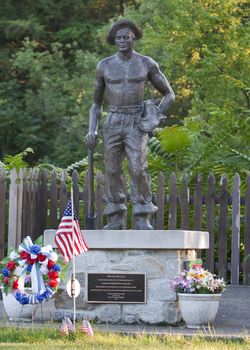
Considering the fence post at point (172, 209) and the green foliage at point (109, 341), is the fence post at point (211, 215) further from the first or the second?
the green foliage at point (109, 341)

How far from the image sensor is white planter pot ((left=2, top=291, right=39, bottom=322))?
36.1ft

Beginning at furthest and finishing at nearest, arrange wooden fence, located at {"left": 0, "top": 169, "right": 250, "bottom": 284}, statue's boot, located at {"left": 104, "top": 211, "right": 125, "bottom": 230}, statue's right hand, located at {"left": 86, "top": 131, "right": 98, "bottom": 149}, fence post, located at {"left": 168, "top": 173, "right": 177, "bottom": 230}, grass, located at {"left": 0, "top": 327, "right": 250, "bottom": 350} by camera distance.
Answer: fence post, located at {"left": 168, "top": 173, "right": 177, "bottom": 230} < wooden fence, located at {"left": 0, "top": 169, "right": 250, "bottom": 284} < statue's boot, located at {"left": 104, "top": 211, "right": 125, "bottom": 230} < statue's right hand, located at {"left": 86, "top": 131, "right": 98, "bottom": 149} < grass, located at {"left": 0, "top": 327, "right": 250, "bottom": 350}

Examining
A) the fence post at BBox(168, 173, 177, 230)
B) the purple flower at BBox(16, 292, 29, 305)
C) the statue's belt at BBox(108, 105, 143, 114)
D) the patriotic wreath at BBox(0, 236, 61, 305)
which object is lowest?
the purple flower at BBox(16, 292, 29, 305)

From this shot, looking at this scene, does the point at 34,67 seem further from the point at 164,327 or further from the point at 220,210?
the point at 164,327

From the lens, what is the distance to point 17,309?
1105cm

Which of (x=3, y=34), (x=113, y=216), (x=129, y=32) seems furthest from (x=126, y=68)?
(x=3, y=34)

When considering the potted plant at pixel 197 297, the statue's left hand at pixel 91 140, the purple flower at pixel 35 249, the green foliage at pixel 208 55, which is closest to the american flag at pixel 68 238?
the purple flower at pixel 35 249

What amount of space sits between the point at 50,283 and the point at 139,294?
1.08 meters

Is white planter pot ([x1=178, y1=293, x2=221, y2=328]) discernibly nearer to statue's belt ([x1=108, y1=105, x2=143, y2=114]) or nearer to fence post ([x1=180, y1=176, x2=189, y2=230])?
statue's belt ([x1=108, y1=105, x2=143, y2=114])

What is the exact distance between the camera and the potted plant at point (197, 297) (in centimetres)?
1052

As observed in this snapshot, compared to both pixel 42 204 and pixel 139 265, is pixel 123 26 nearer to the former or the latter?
pixel 139 265

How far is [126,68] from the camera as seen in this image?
36.8ft

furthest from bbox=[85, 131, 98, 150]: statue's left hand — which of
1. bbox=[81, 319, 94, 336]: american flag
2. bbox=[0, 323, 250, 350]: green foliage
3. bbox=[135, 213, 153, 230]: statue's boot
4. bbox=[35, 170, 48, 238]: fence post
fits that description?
bbox=[35, 170, 48, 238]: fence post

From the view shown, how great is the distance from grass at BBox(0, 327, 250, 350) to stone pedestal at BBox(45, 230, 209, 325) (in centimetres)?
115
